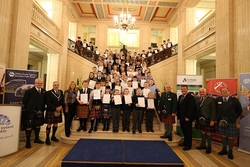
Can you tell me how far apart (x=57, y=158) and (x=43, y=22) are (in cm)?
797

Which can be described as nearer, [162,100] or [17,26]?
[162,100]

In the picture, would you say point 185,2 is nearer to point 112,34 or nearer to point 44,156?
point 112,34

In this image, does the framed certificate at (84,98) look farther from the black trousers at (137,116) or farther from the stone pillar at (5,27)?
the stone pillar at (5,27)

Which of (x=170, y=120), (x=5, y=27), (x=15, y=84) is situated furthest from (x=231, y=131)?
(x=5, y=27)

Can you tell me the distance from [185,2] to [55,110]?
11753 millimetres

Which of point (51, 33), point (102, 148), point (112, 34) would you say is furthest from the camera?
point (112, 34)

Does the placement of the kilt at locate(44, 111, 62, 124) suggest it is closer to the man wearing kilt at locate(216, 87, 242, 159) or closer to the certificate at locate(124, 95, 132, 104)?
the certificate at locate(124, 95, 132, 104)

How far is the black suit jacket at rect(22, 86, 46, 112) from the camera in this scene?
5.05 m

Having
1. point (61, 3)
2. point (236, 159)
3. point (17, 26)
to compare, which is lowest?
point (236, 159)

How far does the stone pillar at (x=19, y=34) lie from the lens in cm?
667

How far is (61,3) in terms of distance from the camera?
39.5 ft

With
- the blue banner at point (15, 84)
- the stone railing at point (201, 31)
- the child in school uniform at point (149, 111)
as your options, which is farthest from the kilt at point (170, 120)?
the stone railing at point (201, 31)

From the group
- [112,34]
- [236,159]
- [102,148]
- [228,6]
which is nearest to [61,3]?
[112,34]

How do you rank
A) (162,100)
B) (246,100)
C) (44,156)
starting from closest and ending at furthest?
(44,156)
(246,100)
(162,100)
